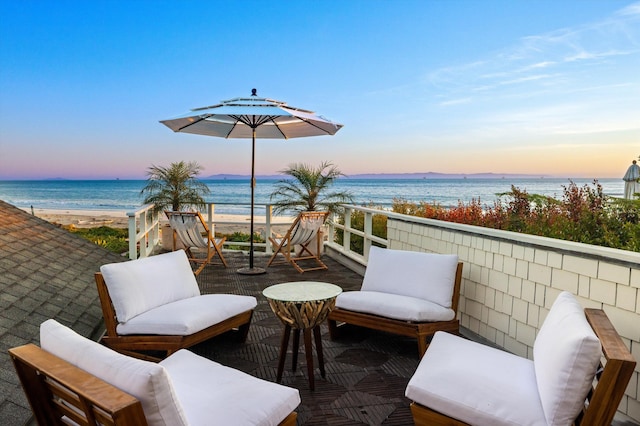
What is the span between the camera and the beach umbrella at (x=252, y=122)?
541 cm

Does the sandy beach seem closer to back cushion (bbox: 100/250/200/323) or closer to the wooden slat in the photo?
back cushion (bbox: 100/250/200/323)

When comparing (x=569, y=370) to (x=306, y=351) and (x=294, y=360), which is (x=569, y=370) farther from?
(x=294, y=360)

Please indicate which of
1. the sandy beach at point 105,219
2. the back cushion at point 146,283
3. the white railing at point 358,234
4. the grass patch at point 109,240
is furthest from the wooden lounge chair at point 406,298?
the sandy beach at point 105,219

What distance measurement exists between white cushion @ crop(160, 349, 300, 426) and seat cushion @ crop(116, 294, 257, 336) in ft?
2.55

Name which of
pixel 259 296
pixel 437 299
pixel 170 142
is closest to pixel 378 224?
pixel 259 296

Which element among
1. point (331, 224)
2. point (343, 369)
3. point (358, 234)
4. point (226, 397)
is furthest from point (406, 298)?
point (331, 224)

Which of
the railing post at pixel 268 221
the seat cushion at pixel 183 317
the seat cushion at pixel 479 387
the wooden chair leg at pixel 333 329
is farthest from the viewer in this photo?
the railing post at pixel 268 221

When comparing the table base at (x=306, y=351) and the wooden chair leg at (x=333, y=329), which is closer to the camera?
the table base at (x=306, y=351)

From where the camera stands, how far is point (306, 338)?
277cm

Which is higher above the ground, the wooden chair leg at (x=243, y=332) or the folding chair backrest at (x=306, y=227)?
the folding chair backrest at (x=306, y=227)

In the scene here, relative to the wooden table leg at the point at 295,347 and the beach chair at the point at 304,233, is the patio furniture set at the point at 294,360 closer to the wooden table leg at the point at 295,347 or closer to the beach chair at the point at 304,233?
the wooden table leg at the point at 295,347

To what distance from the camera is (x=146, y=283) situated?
A: 3215mm

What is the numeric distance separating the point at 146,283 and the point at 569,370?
9.19 feet

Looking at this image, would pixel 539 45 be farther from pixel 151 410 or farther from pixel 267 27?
pixel 151 410
